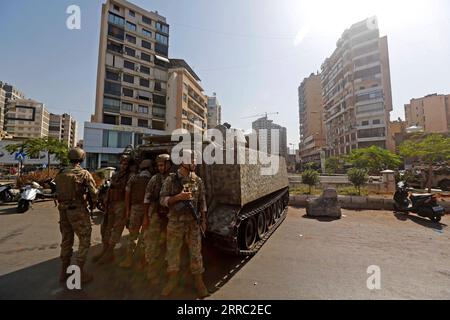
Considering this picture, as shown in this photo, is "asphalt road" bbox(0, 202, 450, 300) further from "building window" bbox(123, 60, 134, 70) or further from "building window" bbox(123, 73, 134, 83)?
"building window" bbox(123, 60, 134, 70)

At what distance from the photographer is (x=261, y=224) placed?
517cm

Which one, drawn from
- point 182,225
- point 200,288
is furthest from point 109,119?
point 200,288

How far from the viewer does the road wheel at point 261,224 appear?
16.1ft

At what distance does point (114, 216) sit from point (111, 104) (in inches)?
1181

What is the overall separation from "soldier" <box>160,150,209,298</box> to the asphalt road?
0.79ft

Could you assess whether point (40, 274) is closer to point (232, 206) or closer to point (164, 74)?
point (232, 206)

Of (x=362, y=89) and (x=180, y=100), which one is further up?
(x=362, y=89)

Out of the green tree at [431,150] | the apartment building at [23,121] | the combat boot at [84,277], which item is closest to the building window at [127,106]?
the combat boot at [84,277]

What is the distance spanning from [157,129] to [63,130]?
7701 cm

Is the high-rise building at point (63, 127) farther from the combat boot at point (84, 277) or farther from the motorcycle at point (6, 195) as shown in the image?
the combat boot at point (84, 277)

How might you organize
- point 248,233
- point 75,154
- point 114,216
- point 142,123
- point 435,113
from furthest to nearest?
point 435,113
point 142,123
point 248,233
point 114,216
point 75,154

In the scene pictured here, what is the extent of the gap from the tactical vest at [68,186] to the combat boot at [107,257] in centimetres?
128

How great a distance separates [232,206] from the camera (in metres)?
3.86

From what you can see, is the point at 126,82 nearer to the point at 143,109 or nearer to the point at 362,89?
the point at 143,109
